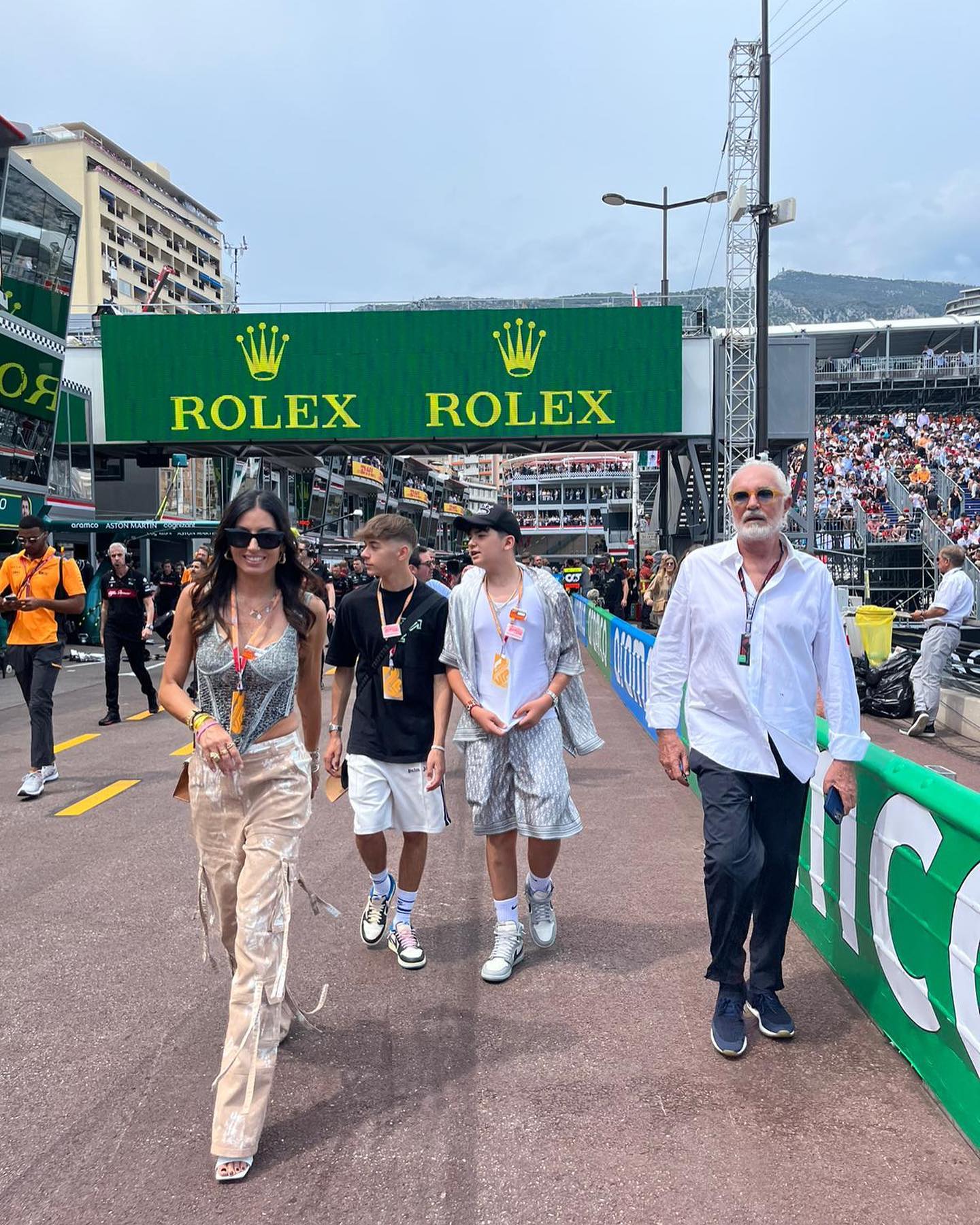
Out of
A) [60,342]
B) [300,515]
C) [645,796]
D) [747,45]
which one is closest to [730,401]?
[747,45]

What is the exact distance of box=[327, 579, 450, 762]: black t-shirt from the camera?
414 centimetres

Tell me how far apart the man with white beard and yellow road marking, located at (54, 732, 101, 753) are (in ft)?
25.3

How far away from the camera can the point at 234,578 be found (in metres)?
3.20

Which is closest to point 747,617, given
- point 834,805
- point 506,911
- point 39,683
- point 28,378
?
point 834,805

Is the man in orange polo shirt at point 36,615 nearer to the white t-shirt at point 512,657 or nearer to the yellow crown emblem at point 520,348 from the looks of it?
the white t-shirt at point 512,657

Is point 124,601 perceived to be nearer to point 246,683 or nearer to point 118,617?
point 118,617

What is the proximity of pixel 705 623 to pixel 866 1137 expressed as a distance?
5.26ft

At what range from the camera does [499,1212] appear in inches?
98.3

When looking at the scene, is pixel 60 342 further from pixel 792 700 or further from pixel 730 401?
pixel 792 700

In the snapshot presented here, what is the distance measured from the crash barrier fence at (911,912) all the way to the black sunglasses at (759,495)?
2.26 feet

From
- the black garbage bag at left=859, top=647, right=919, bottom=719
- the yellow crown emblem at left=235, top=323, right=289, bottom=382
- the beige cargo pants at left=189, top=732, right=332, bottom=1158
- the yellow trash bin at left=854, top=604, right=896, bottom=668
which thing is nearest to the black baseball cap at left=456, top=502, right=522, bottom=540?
the beige cargo pants at left=189, top=732, right=332, bottom=1158

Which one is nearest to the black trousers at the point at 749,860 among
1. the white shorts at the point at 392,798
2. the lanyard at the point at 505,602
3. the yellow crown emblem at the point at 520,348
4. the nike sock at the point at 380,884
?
the lanyard at the point at 505,602

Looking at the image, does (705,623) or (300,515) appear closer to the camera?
(705,623)

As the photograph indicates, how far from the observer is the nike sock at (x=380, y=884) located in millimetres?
4363
